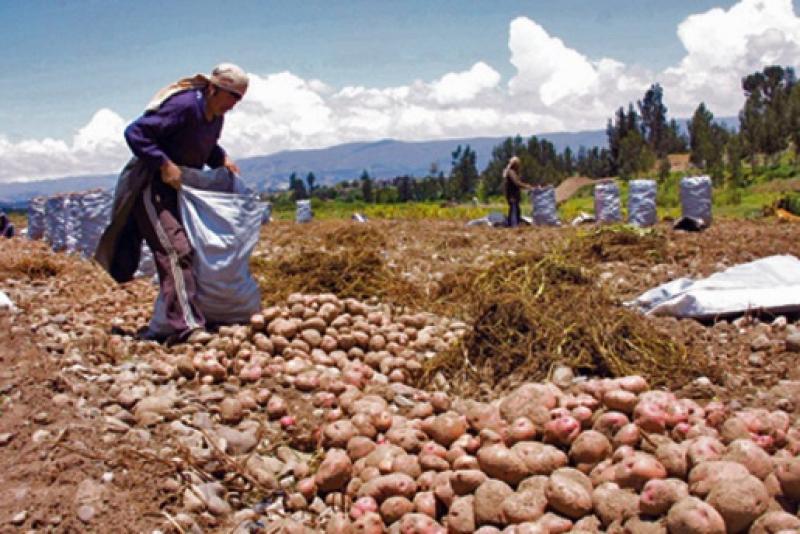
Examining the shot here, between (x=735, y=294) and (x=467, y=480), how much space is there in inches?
116

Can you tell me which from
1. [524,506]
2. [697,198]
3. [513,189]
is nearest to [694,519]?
[524,506]

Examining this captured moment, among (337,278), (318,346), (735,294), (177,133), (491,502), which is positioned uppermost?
(177,133)

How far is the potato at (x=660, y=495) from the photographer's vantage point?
6.42 feet

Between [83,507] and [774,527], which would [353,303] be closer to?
[83,507]

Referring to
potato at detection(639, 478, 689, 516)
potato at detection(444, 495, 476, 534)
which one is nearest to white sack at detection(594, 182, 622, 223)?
potato at detection(444, 495, 476, 534)

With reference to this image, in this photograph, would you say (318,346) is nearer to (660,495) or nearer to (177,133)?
(177,133)

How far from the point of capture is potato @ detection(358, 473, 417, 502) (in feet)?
8.09

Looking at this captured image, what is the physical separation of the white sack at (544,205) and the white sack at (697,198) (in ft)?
8.71

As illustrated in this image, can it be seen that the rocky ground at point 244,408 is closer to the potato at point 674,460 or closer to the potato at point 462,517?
Result: the potato at point 462,517

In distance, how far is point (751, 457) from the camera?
2098 millimetres

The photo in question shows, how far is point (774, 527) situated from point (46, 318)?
14.3 feet

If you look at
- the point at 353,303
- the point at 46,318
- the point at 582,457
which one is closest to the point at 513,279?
the point at 353,303

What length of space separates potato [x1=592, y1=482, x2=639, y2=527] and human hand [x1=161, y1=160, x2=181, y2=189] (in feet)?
9.69

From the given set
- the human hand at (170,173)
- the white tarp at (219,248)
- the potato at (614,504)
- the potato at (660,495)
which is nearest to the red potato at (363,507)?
the potato at (614,504)
